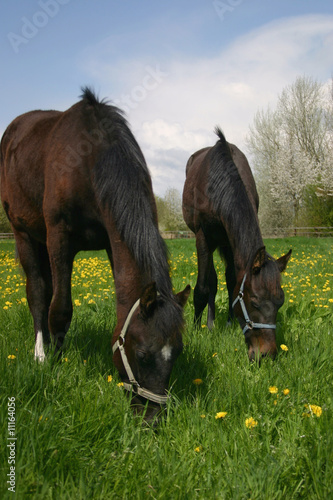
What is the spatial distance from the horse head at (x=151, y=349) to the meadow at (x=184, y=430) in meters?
0.12

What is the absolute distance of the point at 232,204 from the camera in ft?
13.8

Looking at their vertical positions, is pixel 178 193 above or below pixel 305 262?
above

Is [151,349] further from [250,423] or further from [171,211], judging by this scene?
[171,211]

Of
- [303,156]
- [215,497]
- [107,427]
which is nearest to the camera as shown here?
[215,497]

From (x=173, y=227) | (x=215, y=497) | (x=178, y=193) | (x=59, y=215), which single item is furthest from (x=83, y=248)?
(x=178, y=193)

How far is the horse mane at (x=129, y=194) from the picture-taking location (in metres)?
2.59

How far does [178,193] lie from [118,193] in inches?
2170

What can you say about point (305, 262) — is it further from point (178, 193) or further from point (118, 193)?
point (178, 193)

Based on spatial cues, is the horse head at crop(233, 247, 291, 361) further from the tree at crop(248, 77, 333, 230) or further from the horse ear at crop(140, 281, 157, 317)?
the tree at crop(248, 77, 333, 230)

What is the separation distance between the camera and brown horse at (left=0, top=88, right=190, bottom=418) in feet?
7.75

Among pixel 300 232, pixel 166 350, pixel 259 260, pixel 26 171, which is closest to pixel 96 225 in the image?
pixel 26 171

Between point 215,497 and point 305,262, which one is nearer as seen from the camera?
point 215,497

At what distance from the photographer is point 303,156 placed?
106 feet
